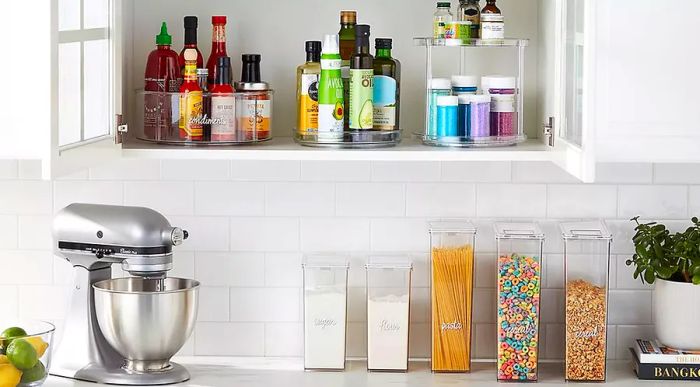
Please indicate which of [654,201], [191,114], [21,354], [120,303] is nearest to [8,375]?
[21,354]

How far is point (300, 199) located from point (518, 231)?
55 centimetres

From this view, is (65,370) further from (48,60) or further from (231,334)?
(48,60)

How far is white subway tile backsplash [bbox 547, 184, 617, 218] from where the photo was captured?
2668 millimetres

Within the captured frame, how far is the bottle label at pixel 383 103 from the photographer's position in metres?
2.44

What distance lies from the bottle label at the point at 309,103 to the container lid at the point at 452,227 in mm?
381

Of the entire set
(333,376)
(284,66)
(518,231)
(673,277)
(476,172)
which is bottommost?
(333,376)

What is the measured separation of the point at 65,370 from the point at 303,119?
78 cm

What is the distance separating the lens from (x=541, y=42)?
8.50 ft

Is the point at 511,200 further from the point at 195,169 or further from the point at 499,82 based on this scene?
the point at 195,169

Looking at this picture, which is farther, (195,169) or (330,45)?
(195,169)

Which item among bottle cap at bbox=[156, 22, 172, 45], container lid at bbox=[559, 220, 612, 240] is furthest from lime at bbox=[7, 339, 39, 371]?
container lid at bbox=[559, 220, 612, 240]

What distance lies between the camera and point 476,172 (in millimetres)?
2672

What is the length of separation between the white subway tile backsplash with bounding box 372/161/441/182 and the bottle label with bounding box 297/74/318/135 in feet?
0.92

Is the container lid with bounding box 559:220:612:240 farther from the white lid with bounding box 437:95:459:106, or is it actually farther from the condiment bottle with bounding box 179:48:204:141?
the condiment bottle with bounding box 179:48:204:141
